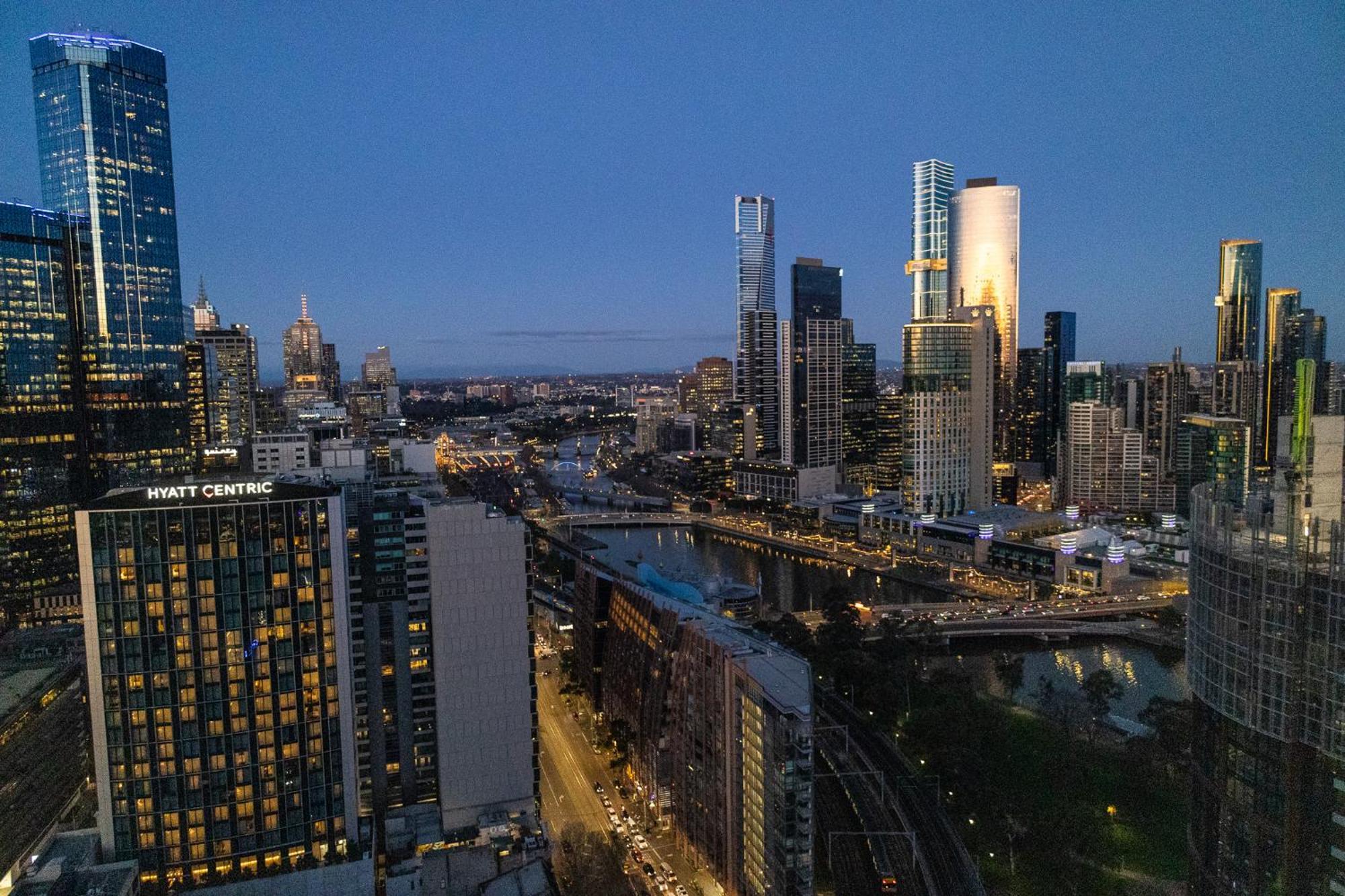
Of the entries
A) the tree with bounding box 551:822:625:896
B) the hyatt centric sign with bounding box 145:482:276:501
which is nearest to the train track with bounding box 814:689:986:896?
the tree with bounding box 551:822:625:896

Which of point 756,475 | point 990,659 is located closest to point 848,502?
point 756,475

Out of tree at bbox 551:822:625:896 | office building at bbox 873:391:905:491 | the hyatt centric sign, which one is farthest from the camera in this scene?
office building at bbox 873:391:905:491

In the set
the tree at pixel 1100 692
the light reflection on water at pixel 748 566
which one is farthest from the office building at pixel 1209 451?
the tree at pixel 1100 692

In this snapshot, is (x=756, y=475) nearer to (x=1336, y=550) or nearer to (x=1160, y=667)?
(x=1160, y=667)

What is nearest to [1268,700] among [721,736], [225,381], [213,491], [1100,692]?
[721,736]

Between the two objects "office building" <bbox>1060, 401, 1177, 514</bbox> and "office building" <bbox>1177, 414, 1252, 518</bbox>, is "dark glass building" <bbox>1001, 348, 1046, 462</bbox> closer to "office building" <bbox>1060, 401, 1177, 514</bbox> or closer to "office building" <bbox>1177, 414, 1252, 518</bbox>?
"office building" <bbox>1060, 401, 1177, 514</bbox>

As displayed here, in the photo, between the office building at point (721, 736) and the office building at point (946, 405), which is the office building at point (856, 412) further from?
the office building at point (721, 736)

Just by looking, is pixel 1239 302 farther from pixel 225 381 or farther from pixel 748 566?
pixel 225 381
